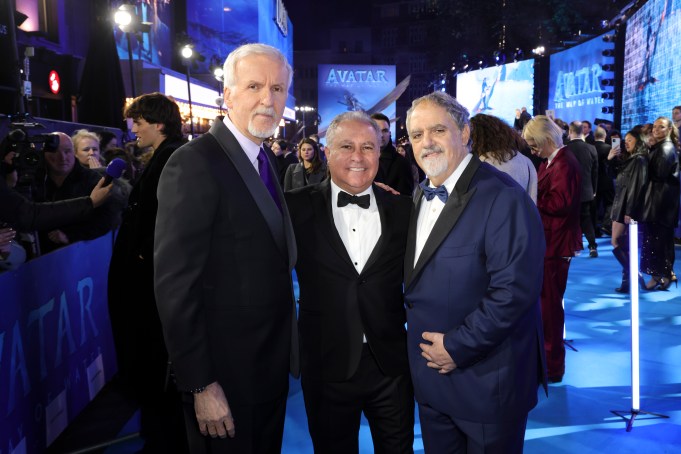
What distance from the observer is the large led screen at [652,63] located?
1002cm

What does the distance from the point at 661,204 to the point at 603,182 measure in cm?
410

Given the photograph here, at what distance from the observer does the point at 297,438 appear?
12.4 feet

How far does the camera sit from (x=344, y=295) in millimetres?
2436

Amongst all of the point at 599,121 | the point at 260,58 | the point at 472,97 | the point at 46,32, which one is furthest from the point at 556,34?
the point at 260,58

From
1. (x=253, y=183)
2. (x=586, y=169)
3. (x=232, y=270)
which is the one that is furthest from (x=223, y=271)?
(x=586, y=169)

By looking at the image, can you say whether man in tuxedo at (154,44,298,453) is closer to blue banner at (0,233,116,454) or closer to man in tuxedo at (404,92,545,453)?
man in tuxedo at (404,92,545,453)

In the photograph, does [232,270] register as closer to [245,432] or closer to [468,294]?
[245,432]

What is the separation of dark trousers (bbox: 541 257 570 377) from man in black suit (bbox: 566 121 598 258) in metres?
4.02

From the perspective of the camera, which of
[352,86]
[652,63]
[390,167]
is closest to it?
[390,167]

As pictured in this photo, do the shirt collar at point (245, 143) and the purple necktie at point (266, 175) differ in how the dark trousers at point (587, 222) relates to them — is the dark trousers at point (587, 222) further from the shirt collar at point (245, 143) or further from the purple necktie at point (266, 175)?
the shirt collar at point (245, 143)

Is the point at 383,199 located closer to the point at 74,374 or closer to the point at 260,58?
the point at 260,58

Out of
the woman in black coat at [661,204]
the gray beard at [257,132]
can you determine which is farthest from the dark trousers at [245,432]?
the woman in black coat at [661,204]

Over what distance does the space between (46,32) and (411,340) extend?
12910mm

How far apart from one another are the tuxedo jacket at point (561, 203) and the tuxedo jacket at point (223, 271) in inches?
114
